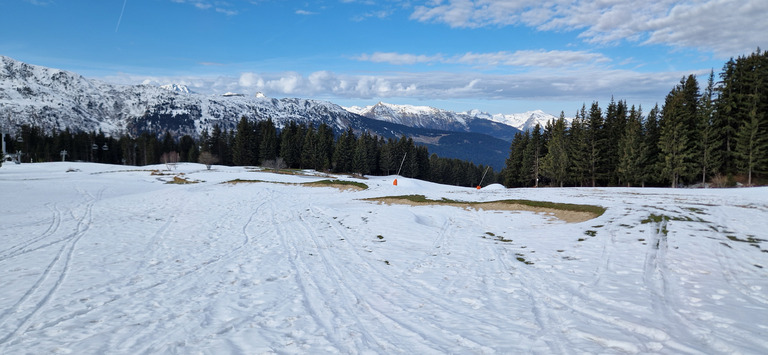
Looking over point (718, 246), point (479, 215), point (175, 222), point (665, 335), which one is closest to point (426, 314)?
point (665, 335)

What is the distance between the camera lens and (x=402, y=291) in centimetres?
799

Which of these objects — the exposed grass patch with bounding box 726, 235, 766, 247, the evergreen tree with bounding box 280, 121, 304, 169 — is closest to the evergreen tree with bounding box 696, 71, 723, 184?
the exposed grass patch with bounding box 726, 235, 766, 247

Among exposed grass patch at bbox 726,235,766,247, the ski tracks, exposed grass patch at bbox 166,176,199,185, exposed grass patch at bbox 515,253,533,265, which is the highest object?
exposed grass patch at bbox 726,235,766,247

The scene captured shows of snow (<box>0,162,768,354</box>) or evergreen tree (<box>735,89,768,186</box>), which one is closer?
snow (<box>0,162,768,354</box>)

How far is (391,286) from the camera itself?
834 centimetres

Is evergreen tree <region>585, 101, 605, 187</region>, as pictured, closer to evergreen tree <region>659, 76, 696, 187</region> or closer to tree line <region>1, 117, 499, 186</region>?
evergreen tree <region>659, 76, 696, 187</region>

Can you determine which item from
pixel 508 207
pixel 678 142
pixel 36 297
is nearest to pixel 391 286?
pixel 36 297

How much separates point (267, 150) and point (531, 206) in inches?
3141

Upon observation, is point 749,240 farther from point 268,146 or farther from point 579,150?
point 268,146

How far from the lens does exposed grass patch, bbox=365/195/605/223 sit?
18.0 m

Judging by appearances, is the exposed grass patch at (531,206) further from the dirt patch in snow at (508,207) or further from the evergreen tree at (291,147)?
the evergreen tree at (291,147)

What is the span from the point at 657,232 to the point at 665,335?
891 centimetres

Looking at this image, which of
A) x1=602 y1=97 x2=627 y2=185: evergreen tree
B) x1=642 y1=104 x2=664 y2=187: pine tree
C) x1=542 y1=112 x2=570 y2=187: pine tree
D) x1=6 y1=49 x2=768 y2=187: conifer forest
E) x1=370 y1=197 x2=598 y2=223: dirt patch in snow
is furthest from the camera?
x1=542 y1=112 x2=570 y2=187: pine tree

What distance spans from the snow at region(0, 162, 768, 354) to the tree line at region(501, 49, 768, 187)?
32492 millimetres
